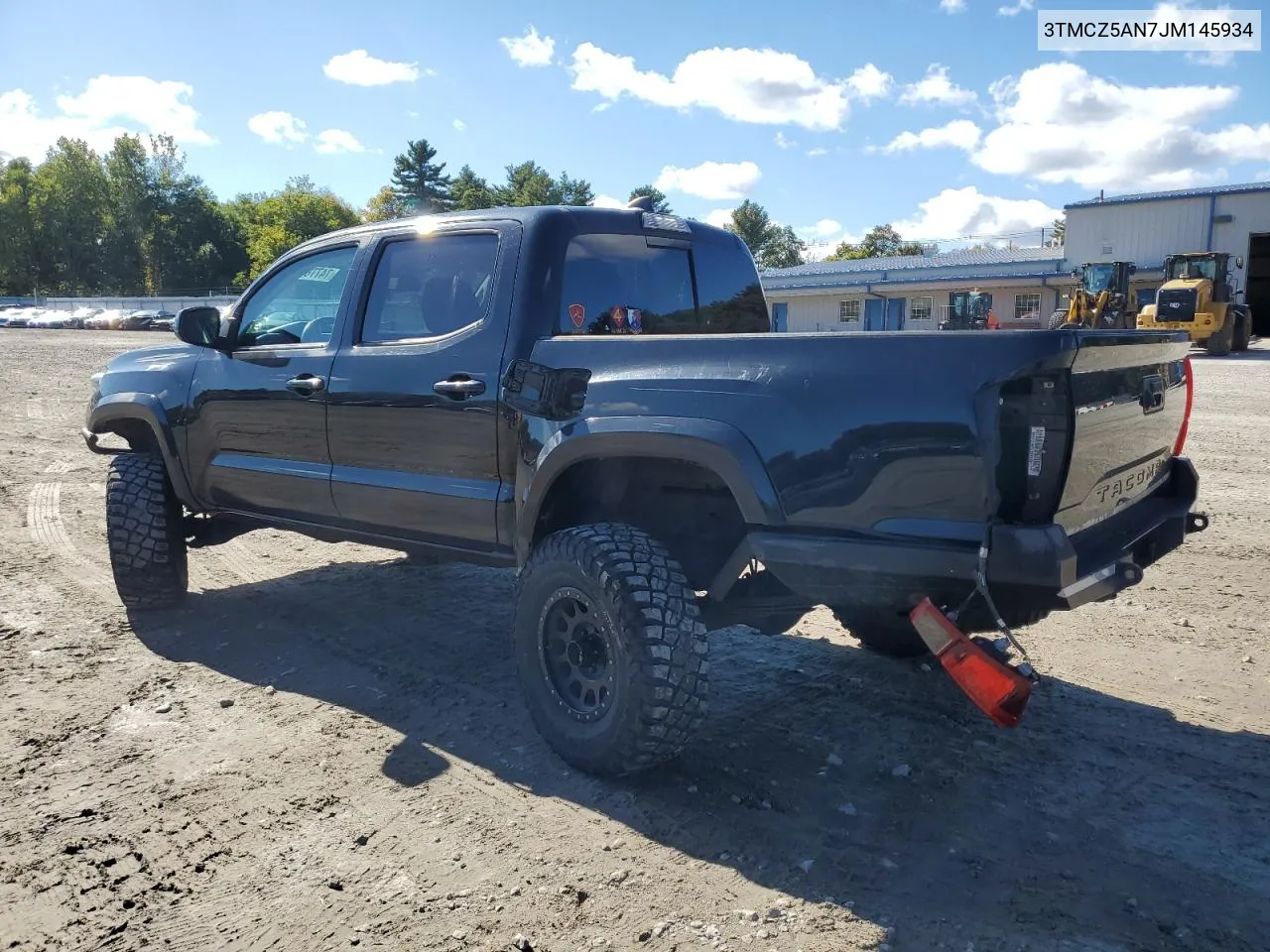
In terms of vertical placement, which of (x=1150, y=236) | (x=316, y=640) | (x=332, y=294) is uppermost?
(x=1150, y=236)

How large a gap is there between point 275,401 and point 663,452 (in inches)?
94.2

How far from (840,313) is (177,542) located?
43087mm

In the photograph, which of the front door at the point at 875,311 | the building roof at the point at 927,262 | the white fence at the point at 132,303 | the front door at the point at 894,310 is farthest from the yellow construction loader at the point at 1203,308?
the white fence at the point at 132,303

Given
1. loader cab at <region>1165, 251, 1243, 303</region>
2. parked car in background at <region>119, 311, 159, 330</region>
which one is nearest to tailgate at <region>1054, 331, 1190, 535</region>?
loader cab at <region>1165, 251, 1243, 303</region>

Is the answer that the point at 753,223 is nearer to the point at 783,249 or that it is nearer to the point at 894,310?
the point at 783,249

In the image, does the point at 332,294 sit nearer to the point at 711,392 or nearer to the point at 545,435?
the point at 545,435

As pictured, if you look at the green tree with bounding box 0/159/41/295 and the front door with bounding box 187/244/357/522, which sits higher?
the green tree with bounding box 0/159/41/295

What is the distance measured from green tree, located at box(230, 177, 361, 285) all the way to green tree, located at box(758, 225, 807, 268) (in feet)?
137

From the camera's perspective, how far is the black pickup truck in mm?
2623

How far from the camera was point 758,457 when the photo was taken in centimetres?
289

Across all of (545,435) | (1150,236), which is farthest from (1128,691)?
(1150,236)

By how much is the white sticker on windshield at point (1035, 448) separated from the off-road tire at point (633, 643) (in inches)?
45.3

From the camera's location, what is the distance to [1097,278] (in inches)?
1163

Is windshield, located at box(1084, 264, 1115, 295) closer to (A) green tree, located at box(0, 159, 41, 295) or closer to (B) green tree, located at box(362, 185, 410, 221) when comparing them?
(B) green tree, located at box(362, 185, 410, 221)
